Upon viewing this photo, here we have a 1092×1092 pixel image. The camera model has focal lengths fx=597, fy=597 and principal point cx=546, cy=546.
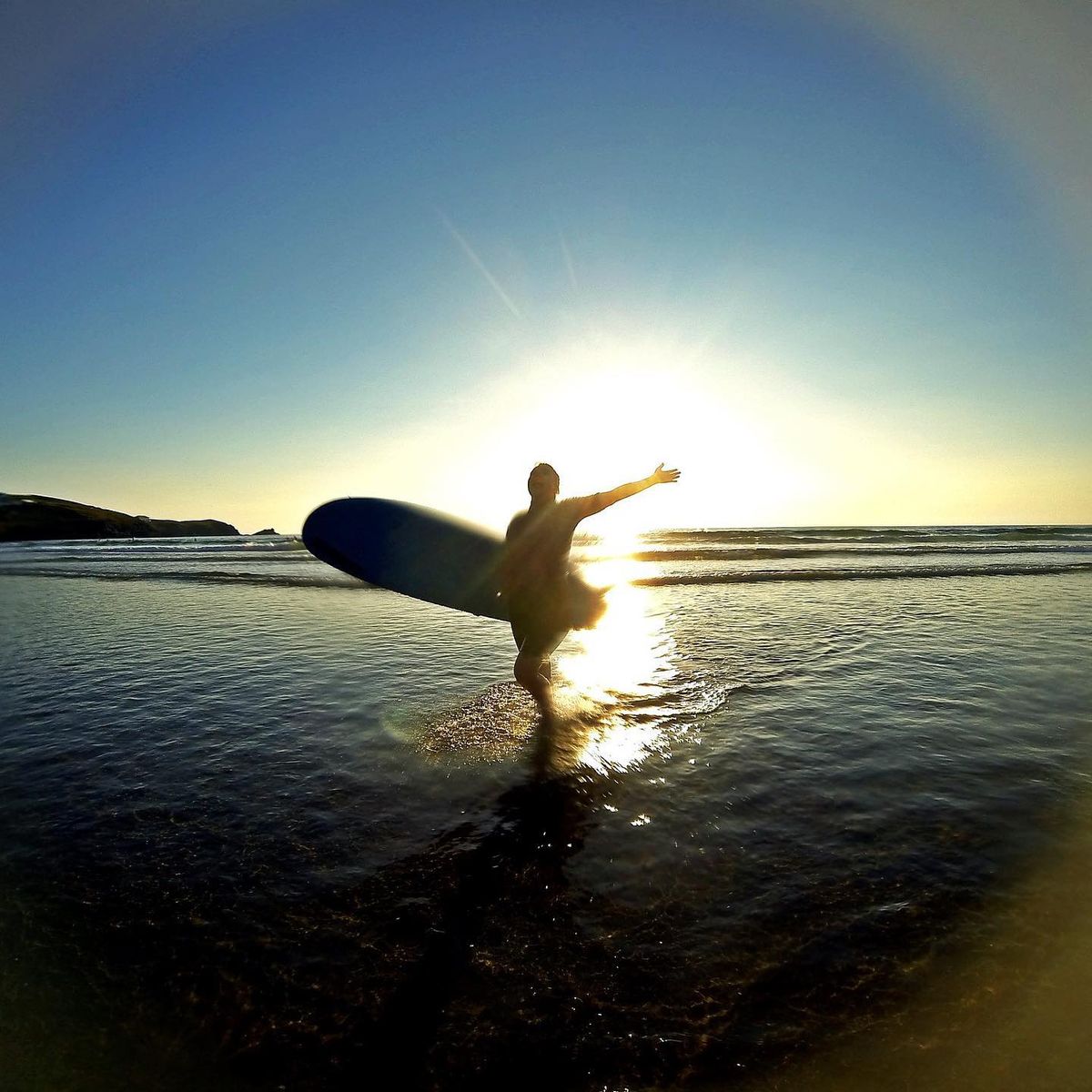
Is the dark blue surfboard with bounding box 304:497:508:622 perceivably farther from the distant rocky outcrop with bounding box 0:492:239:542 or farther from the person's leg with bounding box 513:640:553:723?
the distant rocky outcrop with bounding box 0:492:239:542

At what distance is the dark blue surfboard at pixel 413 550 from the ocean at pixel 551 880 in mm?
1284

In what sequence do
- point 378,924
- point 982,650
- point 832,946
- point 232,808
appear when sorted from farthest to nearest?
point 982,650 < point 232,808 < point 378,924 < point 832,946

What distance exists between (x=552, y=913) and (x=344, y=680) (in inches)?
214

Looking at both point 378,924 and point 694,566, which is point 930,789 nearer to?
point 378,924

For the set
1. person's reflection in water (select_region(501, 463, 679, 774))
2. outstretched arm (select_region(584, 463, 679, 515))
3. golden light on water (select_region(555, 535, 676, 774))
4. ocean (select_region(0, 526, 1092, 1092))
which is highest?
outstretched arm (select_region(584, 463, 679, 515))

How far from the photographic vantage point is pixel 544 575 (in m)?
6.21

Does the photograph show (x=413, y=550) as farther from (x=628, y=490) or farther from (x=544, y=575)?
(x=628, y=490)

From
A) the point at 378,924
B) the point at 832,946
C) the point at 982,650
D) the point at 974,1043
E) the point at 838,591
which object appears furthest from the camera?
the point at 838,591

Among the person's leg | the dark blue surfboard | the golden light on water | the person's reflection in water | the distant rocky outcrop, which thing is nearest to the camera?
the golden light on water

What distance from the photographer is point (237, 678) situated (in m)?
8.05

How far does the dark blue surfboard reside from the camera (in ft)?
24.2

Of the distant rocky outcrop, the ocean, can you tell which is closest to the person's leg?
the ocean

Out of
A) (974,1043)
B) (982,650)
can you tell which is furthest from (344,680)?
(982,650)

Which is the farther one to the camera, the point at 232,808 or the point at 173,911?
the point at 232,808
